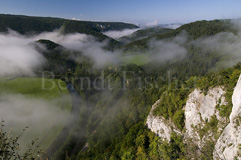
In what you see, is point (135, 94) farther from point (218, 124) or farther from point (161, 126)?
point (218, 124)

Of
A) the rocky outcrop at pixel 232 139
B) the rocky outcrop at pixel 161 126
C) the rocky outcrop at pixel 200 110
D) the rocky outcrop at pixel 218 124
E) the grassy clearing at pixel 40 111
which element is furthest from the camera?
the grassy clearing at pixel 40 111

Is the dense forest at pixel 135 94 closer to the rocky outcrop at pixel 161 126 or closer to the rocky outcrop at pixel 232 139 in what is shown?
the rocky outcrop at pixel 161 126

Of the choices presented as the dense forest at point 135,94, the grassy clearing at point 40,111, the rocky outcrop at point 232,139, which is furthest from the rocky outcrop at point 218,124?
the grassy clearing at point 40,111

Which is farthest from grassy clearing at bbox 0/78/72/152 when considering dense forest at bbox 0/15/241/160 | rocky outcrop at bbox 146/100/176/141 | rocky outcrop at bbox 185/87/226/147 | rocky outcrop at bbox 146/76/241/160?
rocky outcrop at bbox 185/87/226/147

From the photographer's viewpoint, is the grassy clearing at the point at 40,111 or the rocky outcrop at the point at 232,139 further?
the grassy clearing at the point at 40,111

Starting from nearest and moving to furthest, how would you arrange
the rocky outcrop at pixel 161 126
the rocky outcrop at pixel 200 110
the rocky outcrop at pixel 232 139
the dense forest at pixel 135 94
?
the rocky outcrop at pixel 232 139
the rocky outcrop at pixel 200 110
the dense forest at pixel 135 94
the rocky outcrop at pixel 161 126

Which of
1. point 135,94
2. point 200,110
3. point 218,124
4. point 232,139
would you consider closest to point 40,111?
point 135,94

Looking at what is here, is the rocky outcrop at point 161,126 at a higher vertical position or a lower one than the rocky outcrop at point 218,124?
lower
